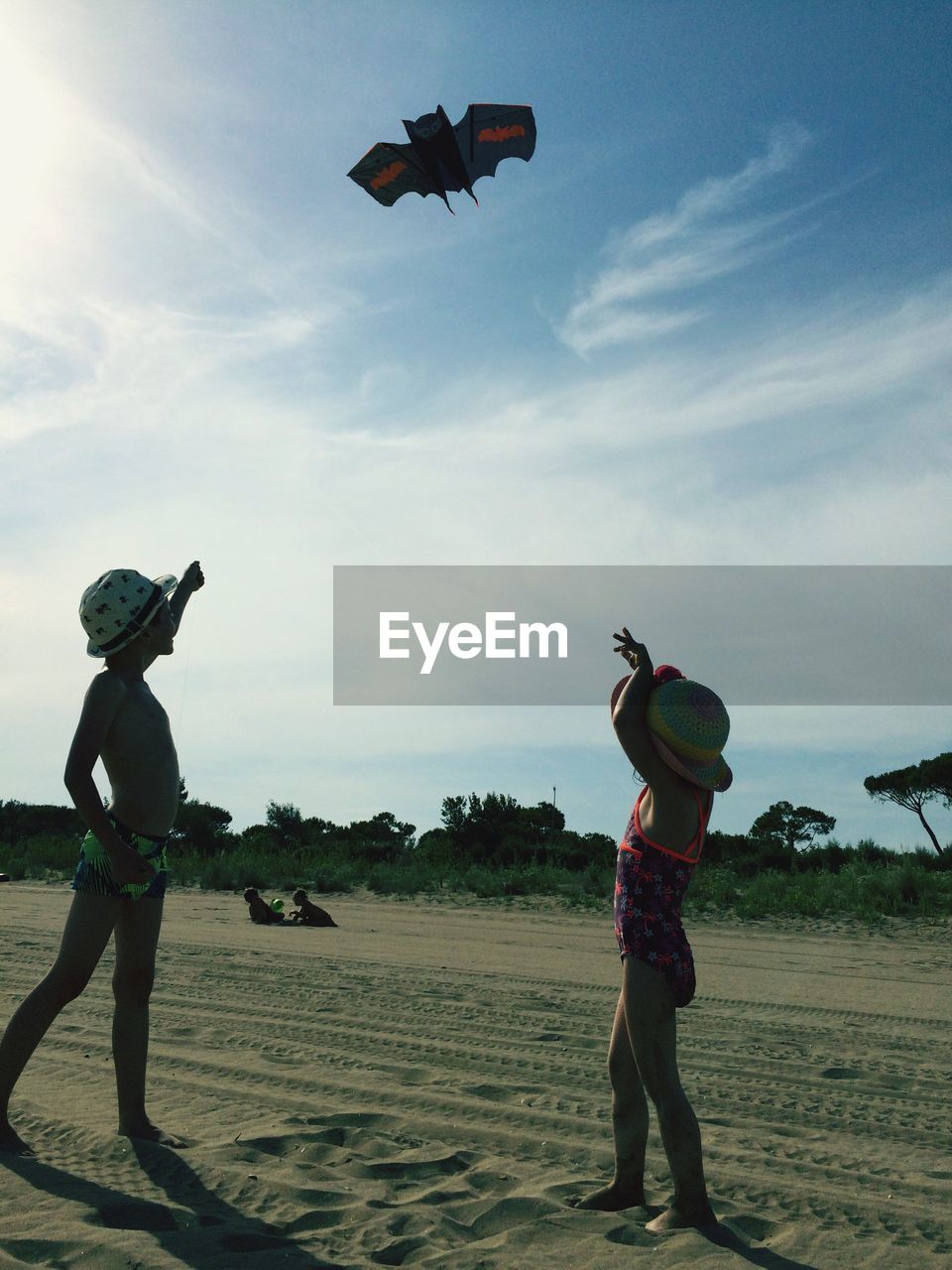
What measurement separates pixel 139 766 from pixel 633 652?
194cm

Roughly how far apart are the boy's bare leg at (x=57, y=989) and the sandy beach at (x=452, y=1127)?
0.93 ft

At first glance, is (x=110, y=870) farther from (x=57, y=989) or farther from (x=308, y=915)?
(x=308, y=915)

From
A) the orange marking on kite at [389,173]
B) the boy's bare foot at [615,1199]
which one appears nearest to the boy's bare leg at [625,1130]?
the boy's bare foot at [615,1199]

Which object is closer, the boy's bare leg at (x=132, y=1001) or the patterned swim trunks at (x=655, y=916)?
the patterned swim trunks at (x=655, y=916)

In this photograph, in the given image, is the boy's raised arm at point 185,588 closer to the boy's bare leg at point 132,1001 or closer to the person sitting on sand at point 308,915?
the boy's bare leg at point 132,1001

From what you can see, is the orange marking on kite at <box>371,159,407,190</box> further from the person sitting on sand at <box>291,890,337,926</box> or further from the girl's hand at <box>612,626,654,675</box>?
the girl's hand at <box>612,626,654,675</box>

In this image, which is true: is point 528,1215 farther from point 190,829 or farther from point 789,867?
point 190,829

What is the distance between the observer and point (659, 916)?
3637mm

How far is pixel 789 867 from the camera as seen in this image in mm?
25062

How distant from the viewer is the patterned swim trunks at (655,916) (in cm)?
362

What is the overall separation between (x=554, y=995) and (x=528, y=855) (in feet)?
68.5

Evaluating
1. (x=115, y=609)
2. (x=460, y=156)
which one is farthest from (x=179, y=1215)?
(x=460, y=156)

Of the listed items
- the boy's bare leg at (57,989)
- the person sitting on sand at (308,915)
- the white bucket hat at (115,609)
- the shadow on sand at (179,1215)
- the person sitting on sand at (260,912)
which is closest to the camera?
the shadow on sand at (179,1215)

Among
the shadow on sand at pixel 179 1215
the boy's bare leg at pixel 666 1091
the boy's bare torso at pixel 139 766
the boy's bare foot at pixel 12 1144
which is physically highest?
the boy's bare torso at pixel 139 766
